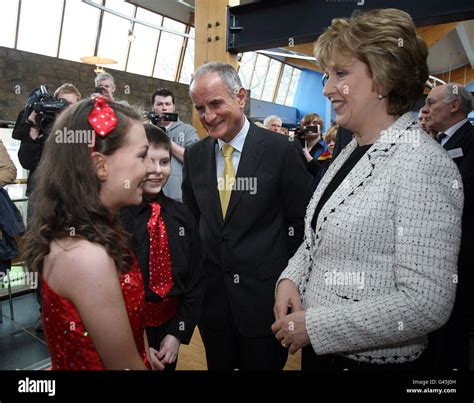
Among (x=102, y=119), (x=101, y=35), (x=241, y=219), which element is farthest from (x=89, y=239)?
(x=101, y=35)

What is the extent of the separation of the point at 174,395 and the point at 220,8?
2.30 meters

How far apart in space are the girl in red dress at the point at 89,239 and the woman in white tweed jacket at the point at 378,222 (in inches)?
17.2

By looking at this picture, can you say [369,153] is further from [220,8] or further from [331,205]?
[220,8]

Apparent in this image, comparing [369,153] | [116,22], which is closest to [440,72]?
[116,22]

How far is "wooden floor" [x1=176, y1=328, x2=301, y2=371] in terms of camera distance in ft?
8.54

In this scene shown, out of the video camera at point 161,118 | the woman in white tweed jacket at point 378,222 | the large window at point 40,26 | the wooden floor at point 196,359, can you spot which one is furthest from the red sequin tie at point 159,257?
the large window at point 40,26

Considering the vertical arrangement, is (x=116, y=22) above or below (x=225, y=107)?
above

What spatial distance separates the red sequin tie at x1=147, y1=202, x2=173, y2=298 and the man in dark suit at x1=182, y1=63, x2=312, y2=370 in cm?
23

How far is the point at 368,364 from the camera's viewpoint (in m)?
1.04

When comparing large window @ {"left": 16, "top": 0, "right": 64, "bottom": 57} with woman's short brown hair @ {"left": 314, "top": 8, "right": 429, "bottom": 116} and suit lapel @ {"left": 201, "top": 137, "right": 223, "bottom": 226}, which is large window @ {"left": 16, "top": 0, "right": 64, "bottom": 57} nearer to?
suit lapel @ {"left": 201, "top": 137, "right": 223, "bottom": 226}

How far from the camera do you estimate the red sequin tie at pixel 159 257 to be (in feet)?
4.98

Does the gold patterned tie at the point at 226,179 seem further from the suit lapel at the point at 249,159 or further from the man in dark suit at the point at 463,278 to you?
the man in dark suit at the point at 463,278

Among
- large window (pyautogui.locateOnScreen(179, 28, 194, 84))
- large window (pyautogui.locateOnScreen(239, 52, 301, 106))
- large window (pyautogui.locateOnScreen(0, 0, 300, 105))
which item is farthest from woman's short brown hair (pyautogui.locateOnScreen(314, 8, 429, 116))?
large window (pyautogui.locateOnScreen(239, 52, 301, 106))

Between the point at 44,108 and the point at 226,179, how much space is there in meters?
1.50
